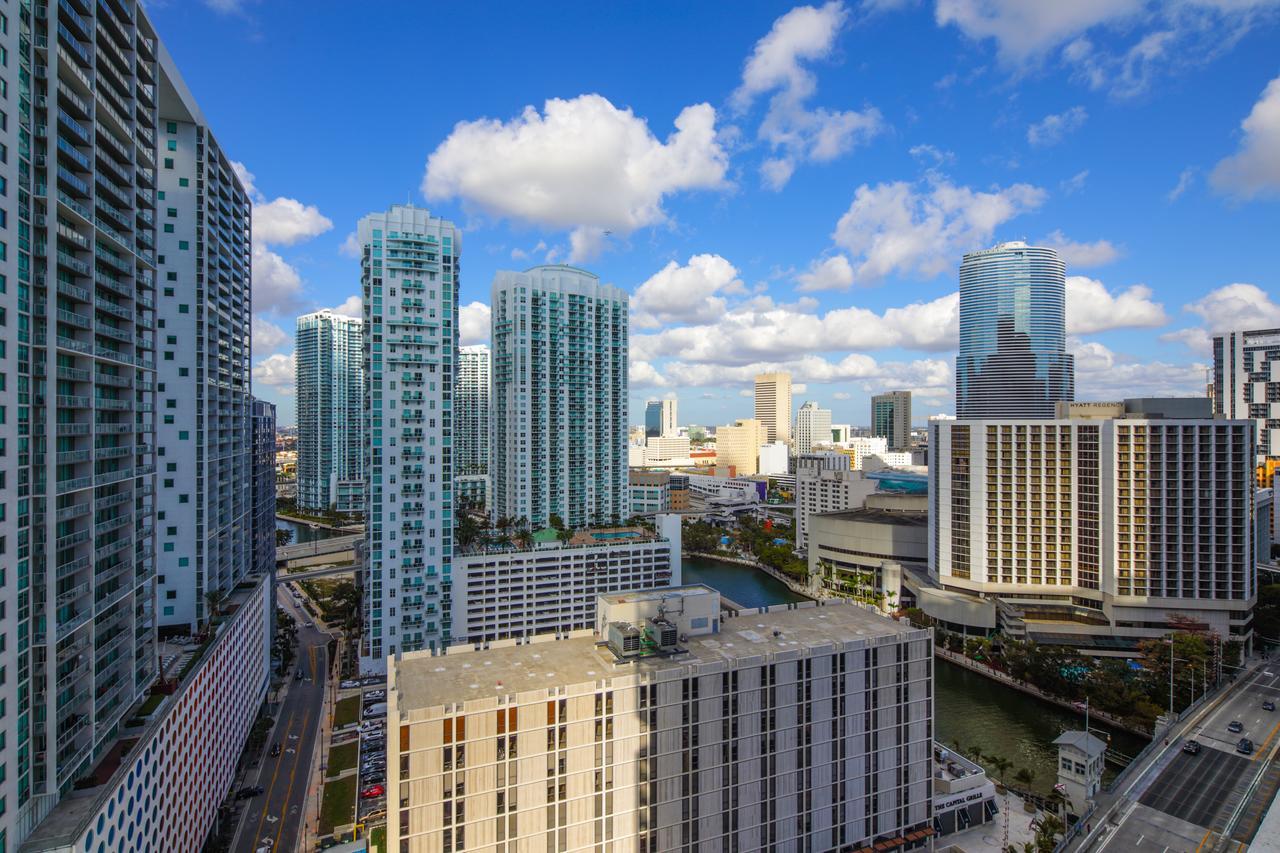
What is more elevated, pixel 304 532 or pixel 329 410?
pixel 329 410

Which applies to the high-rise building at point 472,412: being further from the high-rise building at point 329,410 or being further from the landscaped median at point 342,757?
the landscaped median at point 342,757

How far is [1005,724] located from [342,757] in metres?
54.0

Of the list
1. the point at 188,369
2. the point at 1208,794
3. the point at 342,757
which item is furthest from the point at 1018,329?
the point at 188,369

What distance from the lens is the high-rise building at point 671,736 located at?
28016 millimetres

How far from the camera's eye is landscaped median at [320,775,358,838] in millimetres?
41375

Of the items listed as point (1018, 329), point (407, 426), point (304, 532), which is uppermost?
point (1018, 329)

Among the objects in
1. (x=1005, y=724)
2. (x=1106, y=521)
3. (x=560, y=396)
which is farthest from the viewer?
(x=560, y=396)

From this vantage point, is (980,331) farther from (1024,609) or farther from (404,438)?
(404,438)

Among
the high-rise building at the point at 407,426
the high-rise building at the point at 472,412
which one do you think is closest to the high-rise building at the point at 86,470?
the high-rise building at the point at 407,426

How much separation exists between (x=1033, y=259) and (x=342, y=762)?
190 meters

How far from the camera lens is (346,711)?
57156 millimetres

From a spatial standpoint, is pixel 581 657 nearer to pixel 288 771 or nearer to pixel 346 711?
pixel 288 771

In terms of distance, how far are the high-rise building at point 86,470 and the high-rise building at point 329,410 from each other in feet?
366

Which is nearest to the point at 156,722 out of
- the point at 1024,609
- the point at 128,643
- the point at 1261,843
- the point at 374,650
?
the point at 128,643
